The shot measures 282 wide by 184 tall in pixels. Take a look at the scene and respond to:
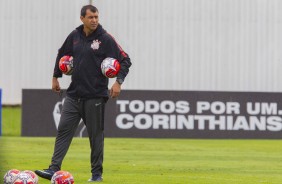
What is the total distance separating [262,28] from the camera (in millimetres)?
39000

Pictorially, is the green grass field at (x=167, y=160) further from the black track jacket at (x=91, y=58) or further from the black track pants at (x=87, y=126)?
the black track jacket at (x=91, y=58)

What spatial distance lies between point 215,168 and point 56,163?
13.8 ft

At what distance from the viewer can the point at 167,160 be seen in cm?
1909

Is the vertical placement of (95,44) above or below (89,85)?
above

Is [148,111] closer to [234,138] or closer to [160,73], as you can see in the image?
[234,138]

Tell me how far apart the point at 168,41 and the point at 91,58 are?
25368 millimetres

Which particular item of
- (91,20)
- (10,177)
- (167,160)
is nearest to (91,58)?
(91,20)

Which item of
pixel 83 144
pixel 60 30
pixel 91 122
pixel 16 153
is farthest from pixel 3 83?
pixel 91 122

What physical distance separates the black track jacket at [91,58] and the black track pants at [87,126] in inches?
5.4

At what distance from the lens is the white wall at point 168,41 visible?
3788 cm

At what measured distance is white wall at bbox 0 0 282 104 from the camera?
1491 inches

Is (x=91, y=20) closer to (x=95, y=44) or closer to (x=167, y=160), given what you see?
(x=95, y=44)

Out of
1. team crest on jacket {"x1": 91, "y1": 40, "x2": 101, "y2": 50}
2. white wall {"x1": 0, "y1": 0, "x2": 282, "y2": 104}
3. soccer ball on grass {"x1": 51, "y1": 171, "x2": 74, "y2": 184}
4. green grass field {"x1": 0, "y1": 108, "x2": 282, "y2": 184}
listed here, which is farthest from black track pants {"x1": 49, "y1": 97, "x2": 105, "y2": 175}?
white wall {"x1": 0, "y1": 0, "x2": 282, "y2": 104}

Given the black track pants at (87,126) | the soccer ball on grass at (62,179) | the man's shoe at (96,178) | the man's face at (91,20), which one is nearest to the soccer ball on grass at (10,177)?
the soccer ball on grass at (62,179)
